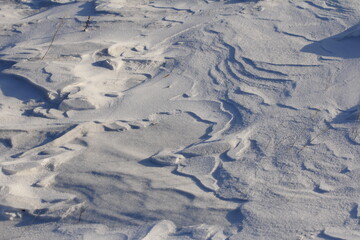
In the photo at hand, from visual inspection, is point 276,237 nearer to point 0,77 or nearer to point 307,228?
point 307,228

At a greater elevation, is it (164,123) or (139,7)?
(139,7)

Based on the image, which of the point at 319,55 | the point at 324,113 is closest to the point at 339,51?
the point at 319,55

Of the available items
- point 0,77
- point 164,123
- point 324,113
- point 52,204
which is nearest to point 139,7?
point 0,77

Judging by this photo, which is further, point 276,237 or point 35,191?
point 35,191

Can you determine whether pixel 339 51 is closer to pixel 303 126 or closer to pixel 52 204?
pixel 303 126

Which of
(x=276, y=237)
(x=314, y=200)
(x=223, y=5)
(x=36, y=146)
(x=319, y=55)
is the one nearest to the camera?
(x=276, y=237)

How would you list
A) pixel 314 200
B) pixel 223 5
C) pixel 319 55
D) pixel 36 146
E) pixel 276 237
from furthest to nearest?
pixel 223 5 → pixel 319 55 → pixel 36 146 → pixel 314 200 → pixel 276 237
